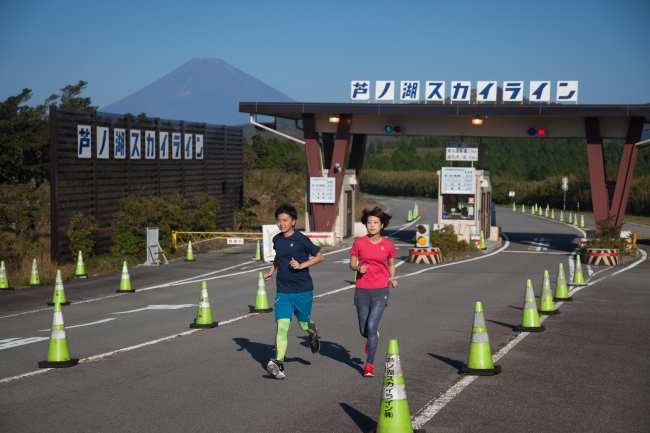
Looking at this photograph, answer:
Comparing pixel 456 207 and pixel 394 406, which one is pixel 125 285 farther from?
pixel 456 207

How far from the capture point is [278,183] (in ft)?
192

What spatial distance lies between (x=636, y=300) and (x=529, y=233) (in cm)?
2756

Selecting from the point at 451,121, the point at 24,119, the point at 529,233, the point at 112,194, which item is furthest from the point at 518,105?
the point at 24,119

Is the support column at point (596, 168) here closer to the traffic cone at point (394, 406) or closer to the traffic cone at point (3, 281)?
the traffic cone at point (3, 281)

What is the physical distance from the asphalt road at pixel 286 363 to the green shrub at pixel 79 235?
5.63 meters

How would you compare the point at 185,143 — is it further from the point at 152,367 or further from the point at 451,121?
the point at 152,367

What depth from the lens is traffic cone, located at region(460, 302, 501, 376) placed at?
9.93 m

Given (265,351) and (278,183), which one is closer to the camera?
(265,351)

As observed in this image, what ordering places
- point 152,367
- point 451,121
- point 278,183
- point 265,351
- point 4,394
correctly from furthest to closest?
point 278,183 < point 451,121 < point 265,351 < point 152,367 < point 4,394

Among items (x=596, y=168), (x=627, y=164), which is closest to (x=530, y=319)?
(x=627, y=164)

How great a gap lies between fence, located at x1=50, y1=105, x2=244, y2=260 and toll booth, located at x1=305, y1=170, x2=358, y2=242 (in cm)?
486

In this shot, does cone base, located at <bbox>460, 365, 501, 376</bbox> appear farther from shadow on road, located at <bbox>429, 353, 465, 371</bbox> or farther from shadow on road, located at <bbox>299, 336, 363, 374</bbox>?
shadow on road, located at <bbox>299, 336, 363, 374</bbox>

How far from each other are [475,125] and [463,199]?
10.4 ft

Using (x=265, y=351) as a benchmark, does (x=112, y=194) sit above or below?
above
